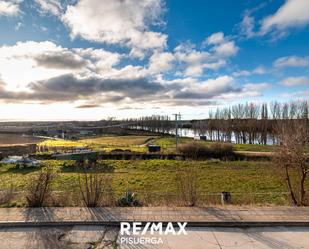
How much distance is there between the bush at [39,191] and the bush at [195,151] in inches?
960

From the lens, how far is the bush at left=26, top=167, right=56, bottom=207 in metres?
5.62

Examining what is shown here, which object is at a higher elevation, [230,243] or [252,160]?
[230,243]

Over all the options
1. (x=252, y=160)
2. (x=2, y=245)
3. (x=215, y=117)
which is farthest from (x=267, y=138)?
(x=2, y=245)

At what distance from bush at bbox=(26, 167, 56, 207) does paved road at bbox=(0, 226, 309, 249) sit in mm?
1189

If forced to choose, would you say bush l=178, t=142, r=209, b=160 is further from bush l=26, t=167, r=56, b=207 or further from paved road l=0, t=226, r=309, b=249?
paved road l=0, t=226, r=309, b=249

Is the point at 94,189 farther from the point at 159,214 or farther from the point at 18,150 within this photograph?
the point at 18,150

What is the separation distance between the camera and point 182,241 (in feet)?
13.0

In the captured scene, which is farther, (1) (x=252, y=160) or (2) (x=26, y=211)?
(1) (x=252, y=160)

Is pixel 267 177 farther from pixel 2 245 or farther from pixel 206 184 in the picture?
pixel 2 245

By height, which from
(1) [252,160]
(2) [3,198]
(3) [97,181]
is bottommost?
(1) [252,160]

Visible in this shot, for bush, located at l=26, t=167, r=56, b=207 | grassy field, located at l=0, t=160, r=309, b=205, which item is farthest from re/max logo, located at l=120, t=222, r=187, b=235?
grassy field, located at l=0, t=160, r=309, b=205

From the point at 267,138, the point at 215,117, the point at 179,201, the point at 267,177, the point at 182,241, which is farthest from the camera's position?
the point at 215,117

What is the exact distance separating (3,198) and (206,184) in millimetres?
12328

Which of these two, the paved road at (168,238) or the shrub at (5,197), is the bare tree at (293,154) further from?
the shrub at (5,197)
